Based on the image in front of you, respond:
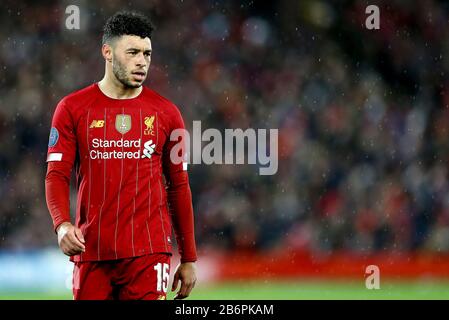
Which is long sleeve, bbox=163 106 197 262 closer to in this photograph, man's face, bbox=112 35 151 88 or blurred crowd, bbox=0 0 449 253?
man's face, bbox=112 35 151 88

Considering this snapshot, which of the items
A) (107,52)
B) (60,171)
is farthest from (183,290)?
(107,52)

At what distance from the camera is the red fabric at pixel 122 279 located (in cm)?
382

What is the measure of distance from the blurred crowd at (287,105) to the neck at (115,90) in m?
5.03

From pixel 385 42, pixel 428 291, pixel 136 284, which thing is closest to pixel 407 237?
pixel 428 291

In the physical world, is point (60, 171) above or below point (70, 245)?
above

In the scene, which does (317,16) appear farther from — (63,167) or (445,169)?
(63,167)

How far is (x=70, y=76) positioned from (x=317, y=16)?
2.97 m

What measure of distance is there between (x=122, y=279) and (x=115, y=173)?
46 cm

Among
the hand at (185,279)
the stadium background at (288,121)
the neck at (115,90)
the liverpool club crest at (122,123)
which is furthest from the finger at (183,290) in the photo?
the stadium background at (288,121)

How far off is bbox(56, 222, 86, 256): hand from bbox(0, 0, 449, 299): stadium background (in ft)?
15.6

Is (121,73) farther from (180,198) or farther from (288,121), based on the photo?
(288,121)

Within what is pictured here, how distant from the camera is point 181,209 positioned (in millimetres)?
4055

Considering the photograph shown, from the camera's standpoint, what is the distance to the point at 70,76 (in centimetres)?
973

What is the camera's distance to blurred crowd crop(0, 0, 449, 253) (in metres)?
9.26
